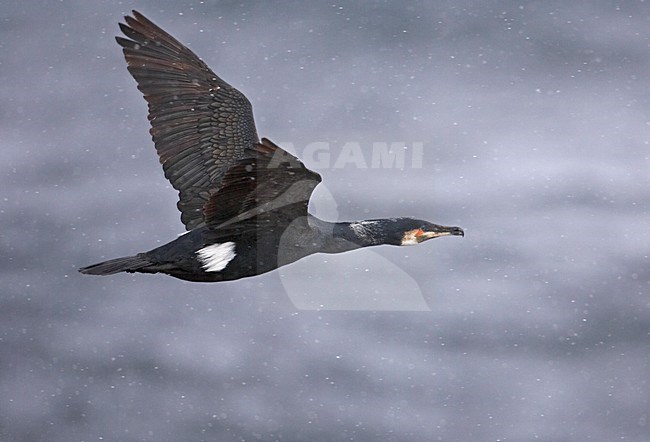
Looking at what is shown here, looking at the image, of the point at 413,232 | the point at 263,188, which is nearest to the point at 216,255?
the point at 263,188

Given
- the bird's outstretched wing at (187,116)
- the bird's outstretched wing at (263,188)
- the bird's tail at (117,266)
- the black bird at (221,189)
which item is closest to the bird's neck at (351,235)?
the black bird at (221,189)

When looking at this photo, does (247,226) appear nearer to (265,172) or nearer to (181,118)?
(265,172)

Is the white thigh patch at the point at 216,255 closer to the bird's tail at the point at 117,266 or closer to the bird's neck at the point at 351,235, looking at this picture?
the bird's tail at the point at 117,266

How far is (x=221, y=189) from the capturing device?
491 cm

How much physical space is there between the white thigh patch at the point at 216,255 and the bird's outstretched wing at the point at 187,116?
48cm

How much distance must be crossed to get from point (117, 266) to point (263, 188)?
83 cm

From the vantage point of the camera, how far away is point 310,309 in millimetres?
10289

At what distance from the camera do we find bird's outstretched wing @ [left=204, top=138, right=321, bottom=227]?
180 inches

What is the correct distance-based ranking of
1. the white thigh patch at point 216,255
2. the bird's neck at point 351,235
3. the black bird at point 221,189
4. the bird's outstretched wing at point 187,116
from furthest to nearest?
the bird's outstretched wing at point 187,116, the bird's neck at point 351,235, the white thigh patch at point 216,255, the black bird at point 221,189

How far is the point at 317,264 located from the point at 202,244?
14.6ft

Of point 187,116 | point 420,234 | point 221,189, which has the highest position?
point 187,116

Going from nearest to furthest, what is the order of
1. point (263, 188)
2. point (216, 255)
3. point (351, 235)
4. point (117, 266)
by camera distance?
1. point (263, 188)
2. point (117, 266)
3. point (216, 255)
4. point (351, 235)

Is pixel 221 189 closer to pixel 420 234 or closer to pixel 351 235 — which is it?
pixel 351 235

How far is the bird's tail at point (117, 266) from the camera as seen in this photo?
16.8 ft
